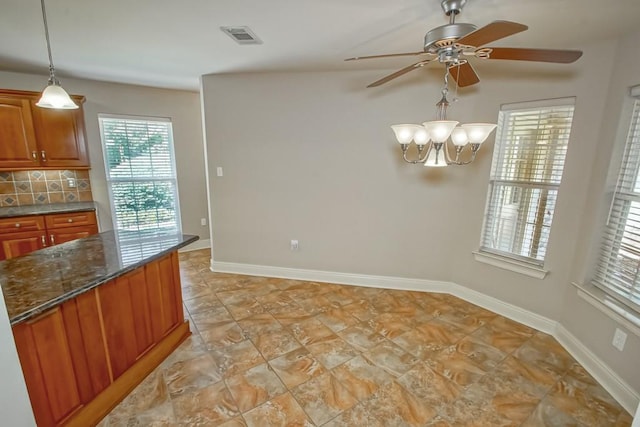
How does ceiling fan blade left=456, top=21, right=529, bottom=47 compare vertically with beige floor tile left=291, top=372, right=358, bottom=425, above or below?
above

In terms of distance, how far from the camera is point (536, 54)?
4.89ft

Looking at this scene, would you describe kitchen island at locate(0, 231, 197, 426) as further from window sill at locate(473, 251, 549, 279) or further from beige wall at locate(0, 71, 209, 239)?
window sill at locate(473, 251, 549, 279)

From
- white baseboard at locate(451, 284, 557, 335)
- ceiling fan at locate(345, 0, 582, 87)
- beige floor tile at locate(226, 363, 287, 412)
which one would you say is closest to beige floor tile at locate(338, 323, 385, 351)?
beige floor tile at locate(226, 363, 287, 412)

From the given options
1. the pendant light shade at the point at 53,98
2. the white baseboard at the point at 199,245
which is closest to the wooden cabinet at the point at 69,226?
the white baseboard at the point at 199,245

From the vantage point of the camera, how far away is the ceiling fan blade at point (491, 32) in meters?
1.11

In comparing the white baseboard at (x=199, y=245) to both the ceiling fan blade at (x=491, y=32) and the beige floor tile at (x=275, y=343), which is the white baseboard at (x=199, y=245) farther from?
the ceiling fan blade at (x=491, y=32)

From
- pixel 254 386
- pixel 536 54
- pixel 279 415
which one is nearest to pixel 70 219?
pixel 254 386

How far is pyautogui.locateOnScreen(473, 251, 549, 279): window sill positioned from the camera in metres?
2.55

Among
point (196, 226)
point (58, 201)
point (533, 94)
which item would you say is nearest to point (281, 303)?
point (196, 226)

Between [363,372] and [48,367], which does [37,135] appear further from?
[363,372]

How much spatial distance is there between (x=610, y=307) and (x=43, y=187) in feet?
19.0

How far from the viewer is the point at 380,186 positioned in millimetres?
3223

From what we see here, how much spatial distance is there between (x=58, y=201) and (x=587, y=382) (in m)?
5.65

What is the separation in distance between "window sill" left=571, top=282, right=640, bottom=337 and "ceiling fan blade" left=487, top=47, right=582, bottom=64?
164 cm
